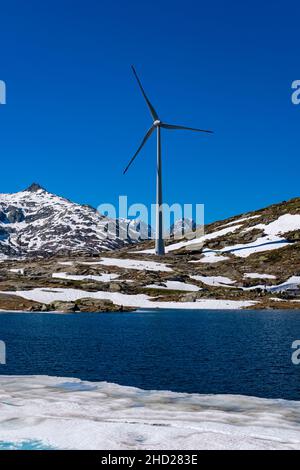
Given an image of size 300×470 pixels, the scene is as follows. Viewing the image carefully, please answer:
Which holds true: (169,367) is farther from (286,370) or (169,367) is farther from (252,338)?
(252,338)

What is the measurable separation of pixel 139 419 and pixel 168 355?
110 ft

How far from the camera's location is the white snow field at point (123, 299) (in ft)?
527

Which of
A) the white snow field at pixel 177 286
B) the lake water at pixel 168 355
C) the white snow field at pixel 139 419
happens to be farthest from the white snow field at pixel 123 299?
the white snow field at pixel 139 419

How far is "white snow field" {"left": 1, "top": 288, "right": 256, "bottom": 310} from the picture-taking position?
16062cm

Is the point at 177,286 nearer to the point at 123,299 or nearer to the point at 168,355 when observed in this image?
the point at 123,299

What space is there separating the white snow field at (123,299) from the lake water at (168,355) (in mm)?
58143

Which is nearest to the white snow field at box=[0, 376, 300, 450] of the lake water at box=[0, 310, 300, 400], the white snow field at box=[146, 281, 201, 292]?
the lake water at box=[0, 310, 300, 400]

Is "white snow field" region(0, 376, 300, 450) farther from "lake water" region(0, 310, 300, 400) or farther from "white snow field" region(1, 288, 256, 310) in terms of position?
"white snow field" region(1, 288, 256, 310)

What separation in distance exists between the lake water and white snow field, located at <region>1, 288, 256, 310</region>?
58.1m

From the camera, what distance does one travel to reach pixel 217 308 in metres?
158

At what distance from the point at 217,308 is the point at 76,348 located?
314ft

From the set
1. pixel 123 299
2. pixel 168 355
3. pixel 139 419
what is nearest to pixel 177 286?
pixel 123 299

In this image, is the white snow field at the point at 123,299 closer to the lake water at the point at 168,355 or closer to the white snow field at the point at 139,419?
the lake water at the point at 168,355
